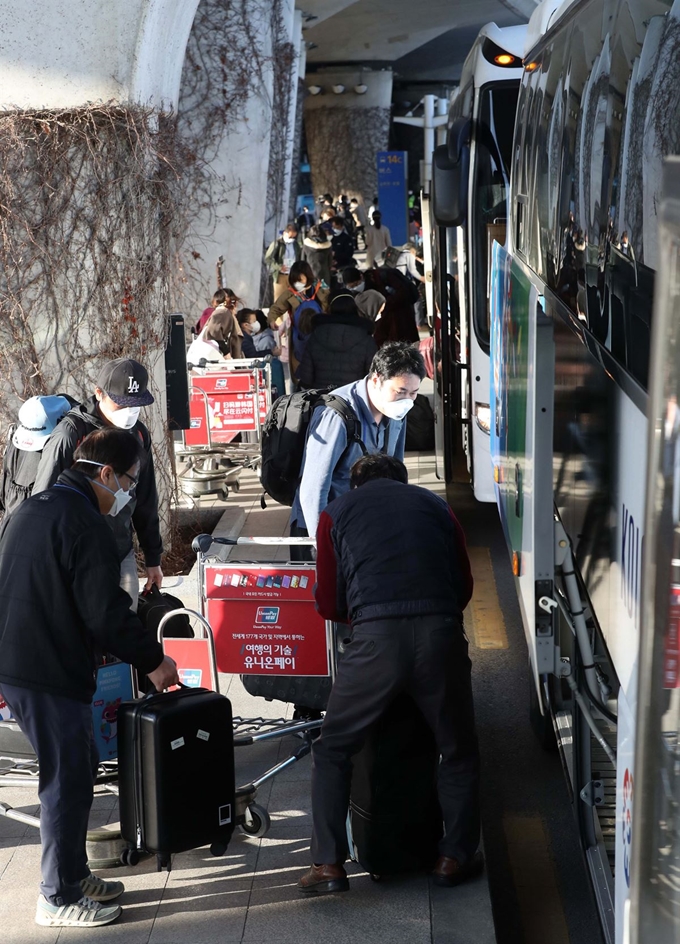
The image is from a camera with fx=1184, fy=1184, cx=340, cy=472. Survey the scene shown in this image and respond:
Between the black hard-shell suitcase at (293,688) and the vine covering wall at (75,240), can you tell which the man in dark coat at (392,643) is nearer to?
the black hard-shell suitcase at (293,688)

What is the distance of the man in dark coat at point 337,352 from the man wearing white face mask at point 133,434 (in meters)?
3.87

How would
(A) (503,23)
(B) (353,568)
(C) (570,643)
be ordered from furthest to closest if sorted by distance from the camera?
(A) (503,23) → (C) (570,643) → (B) (353,568)

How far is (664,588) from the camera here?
189cm

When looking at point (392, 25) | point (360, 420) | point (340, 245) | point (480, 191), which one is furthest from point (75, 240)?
point (392, 25)

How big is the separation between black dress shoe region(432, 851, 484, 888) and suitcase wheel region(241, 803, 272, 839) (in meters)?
0.80

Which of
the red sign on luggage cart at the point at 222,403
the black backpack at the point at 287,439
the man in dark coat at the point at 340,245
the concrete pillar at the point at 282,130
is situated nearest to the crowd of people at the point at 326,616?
the black backpack at the point at 287,439

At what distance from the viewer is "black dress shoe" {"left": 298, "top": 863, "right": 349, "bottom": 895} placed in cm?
448

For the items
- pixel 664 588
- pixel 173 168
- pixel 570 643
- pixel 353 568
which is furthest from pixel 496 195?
pixel 664 588

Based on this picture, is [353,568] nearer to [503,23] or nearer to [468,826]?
[468,826]

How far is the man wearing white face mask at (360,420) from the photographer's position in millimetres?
5562

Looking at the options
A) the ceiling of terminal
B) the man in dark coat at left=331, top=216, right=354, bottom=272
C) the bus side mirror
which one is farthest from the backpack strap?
the ceiling of terminal

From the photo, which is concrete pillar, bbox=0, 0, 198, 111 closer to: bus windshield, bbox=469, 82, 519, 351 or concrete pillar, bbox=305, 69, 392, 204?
bus windshield, bbox=469, 82, 519, 351

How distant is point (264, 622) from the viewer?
5082 millimetres

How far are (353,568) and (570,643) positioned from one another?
140cm
